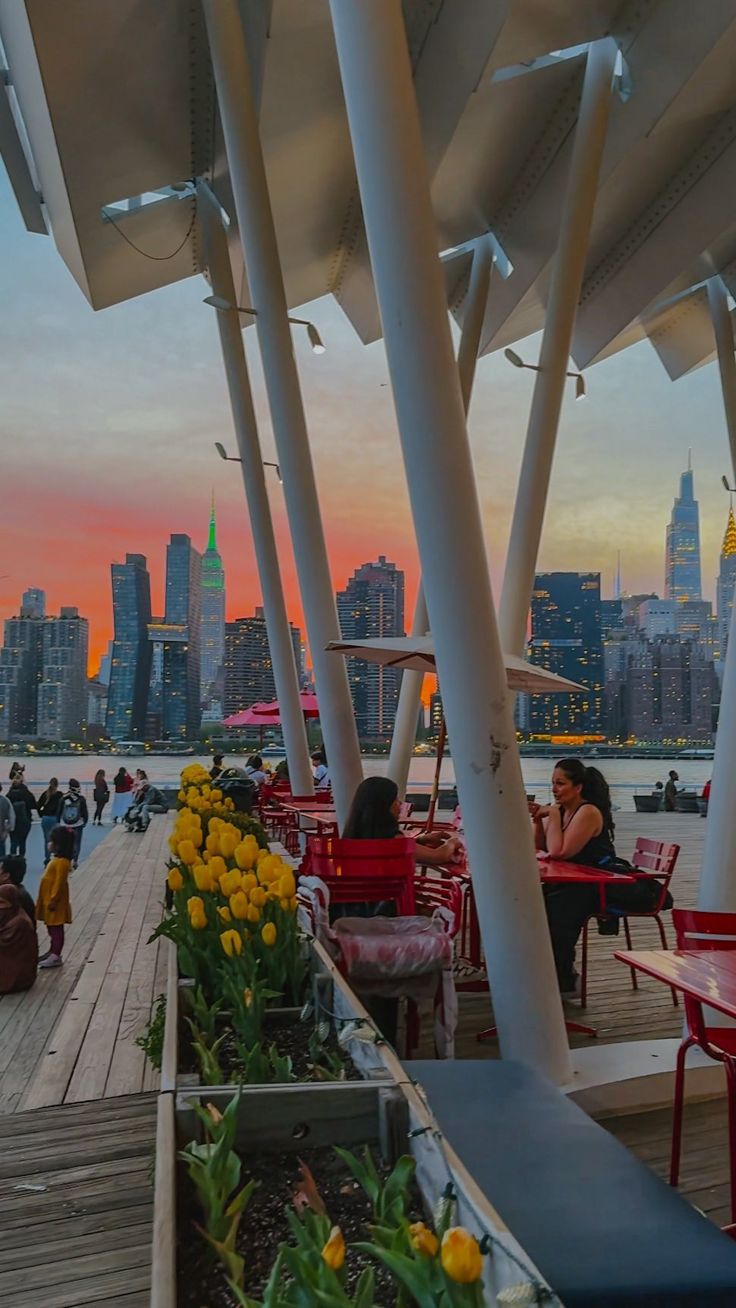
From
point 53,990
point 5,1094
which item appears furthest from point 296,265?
point 5,1094

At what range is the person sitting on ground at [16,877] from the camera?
5098mm

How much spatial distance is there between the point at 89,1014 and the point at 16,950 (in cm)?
86

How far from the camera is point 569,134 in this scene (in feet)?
32.6

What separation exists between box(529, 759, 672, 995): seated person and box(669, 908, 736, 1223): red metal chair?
5.12 feet

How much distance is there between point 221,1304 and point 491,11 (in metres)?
8.94

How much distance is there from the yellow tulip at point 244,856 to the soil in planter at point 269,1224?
3.70 feet

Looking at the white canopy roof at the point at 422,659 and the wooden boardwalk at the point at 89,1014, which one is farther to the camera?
the white canopy roof at the point at 422,659

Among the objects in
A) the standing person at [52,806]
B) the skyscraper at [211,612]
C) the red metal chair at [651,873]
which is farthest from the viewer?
the skyscraper at [211,612]

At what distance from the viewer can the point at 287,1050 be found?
Answer: 2.22 m

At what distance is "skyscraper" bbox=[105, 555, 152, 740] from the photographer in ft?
174

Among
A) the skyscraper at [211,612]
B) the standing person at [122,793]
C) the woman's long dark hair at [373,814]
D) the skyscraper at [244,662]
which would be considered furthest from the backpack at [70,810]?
the skyscraper at [211,612]

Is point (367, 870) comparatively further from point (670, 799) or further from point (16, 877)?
point (670, 799)

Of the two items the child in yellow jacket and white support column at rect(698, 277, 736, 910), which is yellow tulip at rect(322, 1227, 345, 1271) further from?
the child in yellow jacket

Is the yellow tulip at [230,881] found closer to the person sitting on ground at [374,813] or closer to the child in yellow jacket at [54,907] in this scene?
the person sitting on ground at [374,813]
